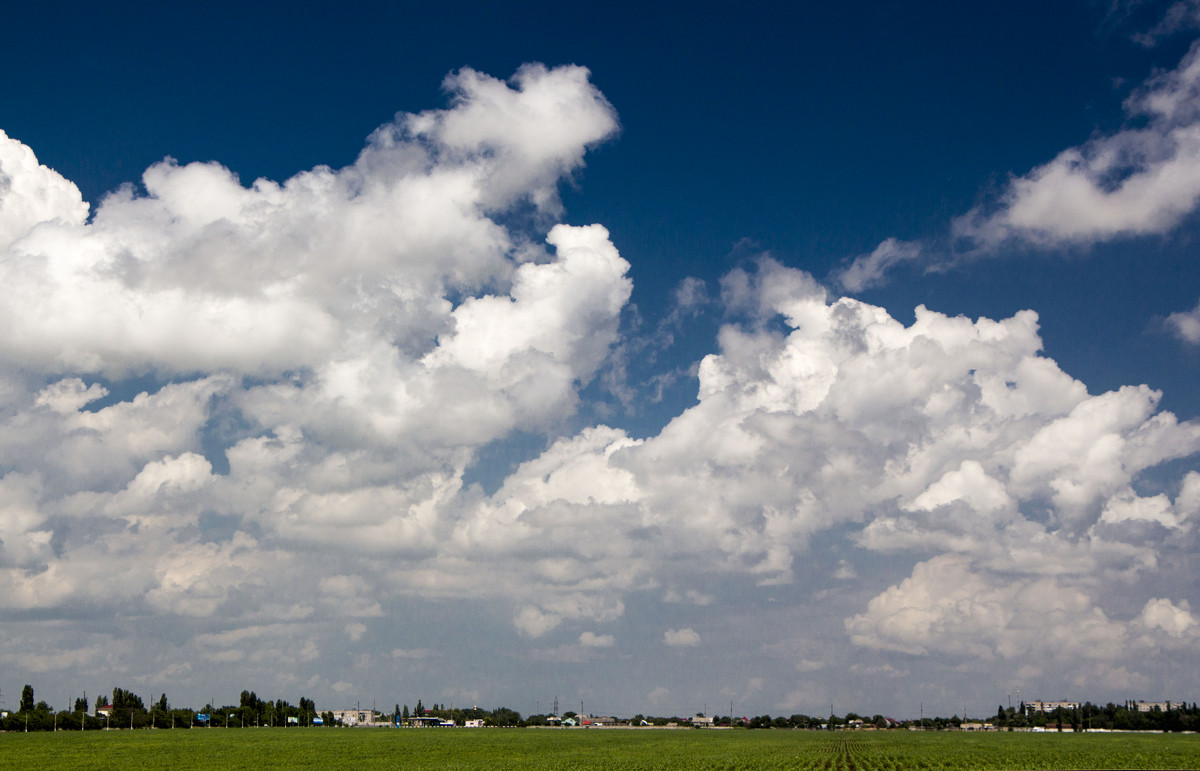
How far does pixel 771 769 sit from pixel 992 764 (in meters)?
27.8

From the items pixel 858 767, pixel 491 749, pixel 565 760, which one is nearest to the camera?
pixel 858 767

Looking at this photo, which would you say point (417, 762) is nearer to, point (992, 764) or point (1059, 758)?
point (992, 764)

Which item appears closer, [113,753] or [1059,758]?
[1059,758]

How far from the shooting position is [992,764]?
108 m

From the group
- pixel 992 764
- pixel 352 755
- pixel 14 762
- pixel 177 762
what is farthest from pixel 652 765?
pixel 14 762

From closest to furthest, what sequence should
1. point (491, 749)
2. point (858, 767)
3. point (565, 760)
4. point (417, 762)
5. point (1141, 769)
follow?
1. point (1141, 769)
2. point (858, 767)
3. point (417, 762)
4. point (565, 760)
5. point (491, 749)

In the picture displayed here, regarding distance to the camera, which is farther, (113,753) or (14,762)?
(113,753)

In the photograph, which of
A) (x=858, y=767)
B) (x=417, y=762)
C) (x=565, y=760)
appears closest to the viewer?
(x=858, y=767)

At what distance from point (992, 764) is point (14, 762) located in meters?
115

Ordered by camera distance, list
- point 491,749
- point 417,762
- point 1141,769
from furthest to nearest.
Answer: point 491,749, point 417,762, point 1141,769

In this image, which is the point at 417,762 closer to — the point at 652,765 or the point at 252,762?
the point at 252,762

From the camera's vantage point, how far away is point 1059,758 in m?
119

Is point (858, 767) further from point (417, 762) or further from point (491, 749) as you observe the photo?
point (491, 749)

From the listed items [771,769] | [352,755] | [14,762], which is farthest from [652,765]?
[14,762]
